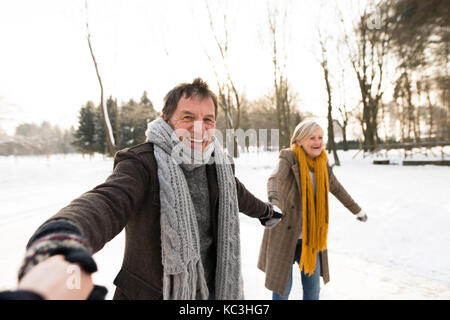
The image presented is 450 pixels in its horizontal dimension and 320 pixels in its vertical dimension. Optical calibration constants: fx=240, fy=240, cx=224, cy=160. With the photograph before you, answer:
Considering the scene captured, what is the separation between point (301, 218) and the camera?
7.75 feet

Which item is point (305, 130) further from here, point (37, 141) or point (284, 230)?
point (37, 141)

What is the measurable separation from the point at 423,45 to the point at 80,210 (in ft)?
18.0

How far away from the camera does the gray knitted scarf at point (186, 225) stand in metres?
1.17

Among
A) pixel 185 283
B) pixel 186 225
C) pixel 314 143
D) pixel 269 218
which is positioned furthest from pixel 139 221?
pixel 314 143

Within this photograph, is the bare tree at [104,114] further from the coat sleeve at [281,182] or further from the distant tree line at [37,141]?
the distant tree line at [37,141]

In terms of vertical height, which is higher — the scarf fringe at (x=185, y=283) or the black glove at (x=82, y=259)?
the black glove at (x=82, y=259)

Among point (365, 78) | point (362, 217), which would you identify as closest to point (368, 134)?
point (365, 78)

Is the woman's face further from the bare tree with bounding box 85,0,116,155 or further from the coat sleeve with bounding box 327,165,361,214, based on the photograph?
the bare tree with bounding box 85,0,116,155

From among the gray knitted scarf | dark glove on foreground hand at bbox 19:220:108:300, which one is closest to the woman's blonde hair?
the gray knitted scarf

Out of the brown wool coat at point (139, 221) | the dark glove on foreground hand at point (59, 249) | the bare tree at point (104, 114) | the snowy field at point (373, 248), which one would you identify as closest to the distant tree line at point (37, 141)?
the bare tree at point (104, 114)

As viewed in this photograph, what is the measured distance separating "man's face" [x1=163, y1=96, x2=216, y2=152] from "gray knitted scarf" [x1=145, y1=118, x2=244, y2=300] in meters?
0.04

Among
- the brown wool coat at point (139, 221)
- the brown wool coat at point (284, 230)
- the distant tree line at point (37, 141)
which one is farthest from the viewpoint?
the distant tree line at point (37, 141)

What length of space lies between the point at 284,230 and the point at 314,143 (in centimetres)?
93

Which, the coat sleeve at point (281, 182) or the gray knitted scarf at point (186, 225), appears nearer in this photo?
the gray knitted scarf at point (186, 225)
